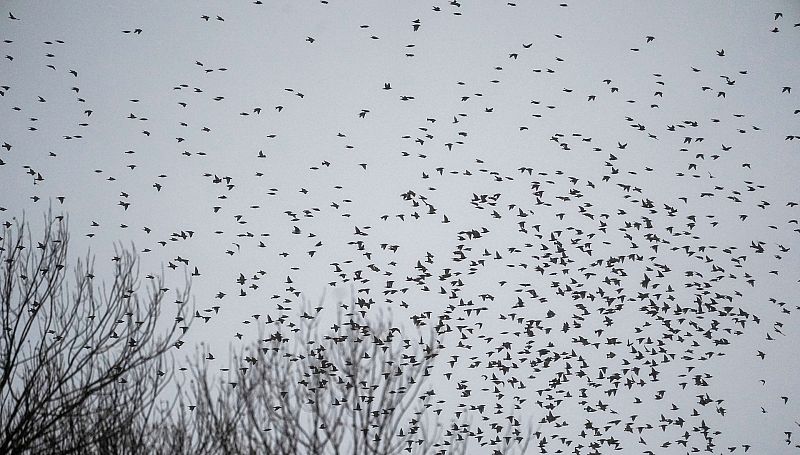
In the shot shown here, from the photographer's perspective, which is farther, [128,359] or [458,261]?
[458,261]

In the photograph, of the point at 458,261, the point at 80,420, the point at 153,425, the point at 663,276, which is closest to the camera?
the point at 80,420

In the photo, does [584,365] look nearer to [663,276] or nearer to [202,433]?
[663,276]

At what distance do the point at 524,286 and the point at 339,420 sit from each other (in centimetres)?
1203

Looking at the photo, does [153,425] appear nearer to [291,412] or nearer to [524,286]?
[291,412]

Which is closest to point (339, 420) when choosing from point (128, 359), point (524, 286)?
point (128, 359)

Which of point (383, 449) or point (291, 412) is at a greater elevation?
point (291, 412)

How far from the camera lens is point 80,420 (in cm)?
884

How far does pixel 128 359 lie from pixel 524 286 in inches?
539

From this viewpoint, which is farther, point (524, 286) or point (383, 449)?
point (524, 286)

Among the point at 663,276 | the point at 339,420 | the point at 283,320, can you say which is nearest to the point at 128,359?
the point at 339,420

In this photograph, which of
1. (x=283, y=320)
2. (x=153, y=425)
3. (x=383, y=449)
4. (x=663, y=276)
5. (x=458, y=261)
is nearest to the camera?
(x=383, y=449)

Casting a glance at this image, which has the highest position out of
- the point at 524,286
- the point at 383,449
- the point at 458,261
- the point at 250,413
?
the point at 250,413

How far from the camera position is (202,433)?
966 centimetres

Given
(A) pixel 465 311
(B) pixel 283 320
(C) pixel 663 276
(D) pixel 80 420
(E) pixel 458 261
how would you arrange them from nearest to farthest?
(D) pixel 80 420 < (B) pixel 283 320 < (E) pixel 458 261 < (A) pixel 465 311 < (C) pixel 663 276
